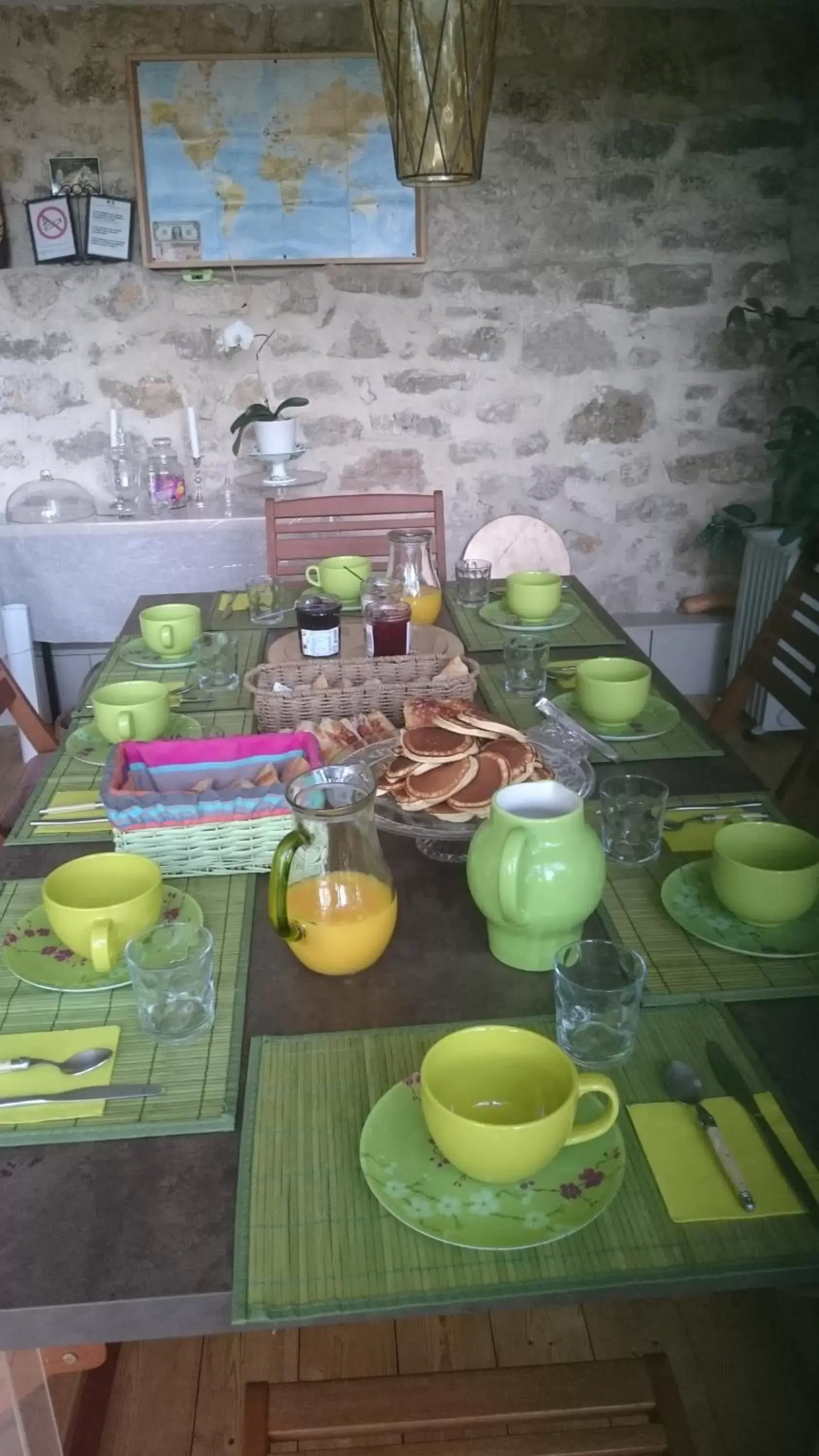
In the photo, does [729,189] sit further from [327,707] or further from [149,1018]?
[149,1018]

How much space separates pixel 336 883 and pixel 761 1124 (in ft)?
1.19

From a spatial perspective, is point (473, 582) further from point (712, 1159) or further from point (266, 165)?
point (266, 165)

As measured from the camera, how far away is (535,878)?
2.70 feet

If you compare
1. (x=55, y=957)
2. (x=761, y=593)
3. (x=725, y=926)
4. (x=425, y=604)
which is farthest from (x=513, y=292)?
(x=55, y=957)

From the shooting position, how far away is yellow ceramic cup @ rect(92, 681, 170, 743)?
4.17 ft

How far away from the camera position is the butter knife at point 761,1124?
0.65 m

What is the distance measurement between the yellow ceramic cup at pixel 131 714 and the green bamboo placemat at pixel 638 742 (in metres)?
0.43

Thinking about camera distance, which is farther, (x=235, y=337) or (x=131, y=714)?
(x=235, y=337)

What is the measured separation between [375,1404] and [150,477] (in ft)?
8.04

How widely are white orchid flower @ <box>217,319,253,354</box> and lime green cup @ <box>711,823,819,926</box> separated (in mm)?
2291

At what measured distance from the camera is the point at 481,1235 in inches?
24.5

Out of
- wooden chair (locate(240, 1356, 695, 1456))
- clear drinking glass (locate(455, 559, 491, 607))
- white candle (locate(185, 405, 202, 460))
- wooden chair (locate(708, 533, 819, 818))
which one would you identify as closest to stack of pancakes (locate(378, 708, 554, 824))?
wooden chair (locate(240, 1356, 695, 1456))

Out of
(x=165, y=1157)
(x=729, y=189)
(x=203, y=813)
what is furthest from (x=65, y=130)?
(x=165, y=1157)

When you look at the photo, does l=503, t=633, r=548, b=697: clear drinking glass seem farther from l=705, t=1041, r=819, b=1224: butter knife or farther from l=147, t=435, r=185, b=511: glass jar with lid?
l=147, t=435, r=185, b=511: glass jar with lid
